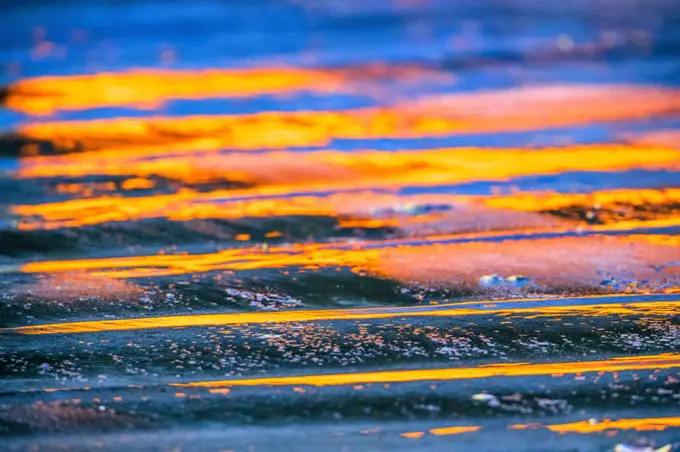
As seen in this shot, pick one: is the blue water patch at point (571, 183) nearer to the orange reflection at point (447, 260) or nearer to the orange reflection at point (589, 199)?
the orange reflection at point (589, 199)

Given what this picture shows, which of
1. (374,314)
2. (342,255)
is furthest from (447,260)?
(374,314)

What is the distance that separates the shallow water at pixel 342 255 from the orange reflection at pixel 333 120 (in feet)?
0.08

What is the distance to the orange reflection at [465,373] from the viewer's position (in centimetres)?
249

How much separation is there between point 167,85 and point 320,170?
7.87 ft

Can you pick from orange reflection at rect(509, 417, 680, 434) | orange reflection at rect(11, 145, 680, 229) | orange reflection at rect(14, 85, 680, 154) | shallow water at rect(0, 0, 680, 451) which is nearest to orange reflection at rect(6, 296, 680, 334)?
shallow water at rect(0, 0, 680, 451)

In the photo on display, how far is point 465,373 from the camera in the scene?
2.51 meters

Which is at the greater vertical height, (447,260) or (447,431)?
(447,260)

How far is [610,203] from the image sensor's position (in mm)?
3984

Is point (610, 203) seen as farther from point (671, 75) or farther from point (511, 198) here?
point (671, 75)

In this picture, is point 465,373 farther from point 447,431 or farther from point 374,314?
point 374,314

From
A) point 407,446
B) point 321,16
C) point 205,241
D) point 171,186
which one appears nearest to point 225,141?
point 171,186

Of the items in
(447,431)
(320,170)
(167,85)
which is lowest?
(447,431)

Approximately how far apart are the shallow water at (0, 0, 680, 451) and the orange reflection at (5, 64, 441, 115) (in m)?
0.03

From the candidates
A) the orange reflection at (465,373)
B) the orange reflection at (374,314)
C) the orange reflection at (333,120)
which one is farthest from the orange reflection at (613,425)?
the orange reflection at (333,120)
